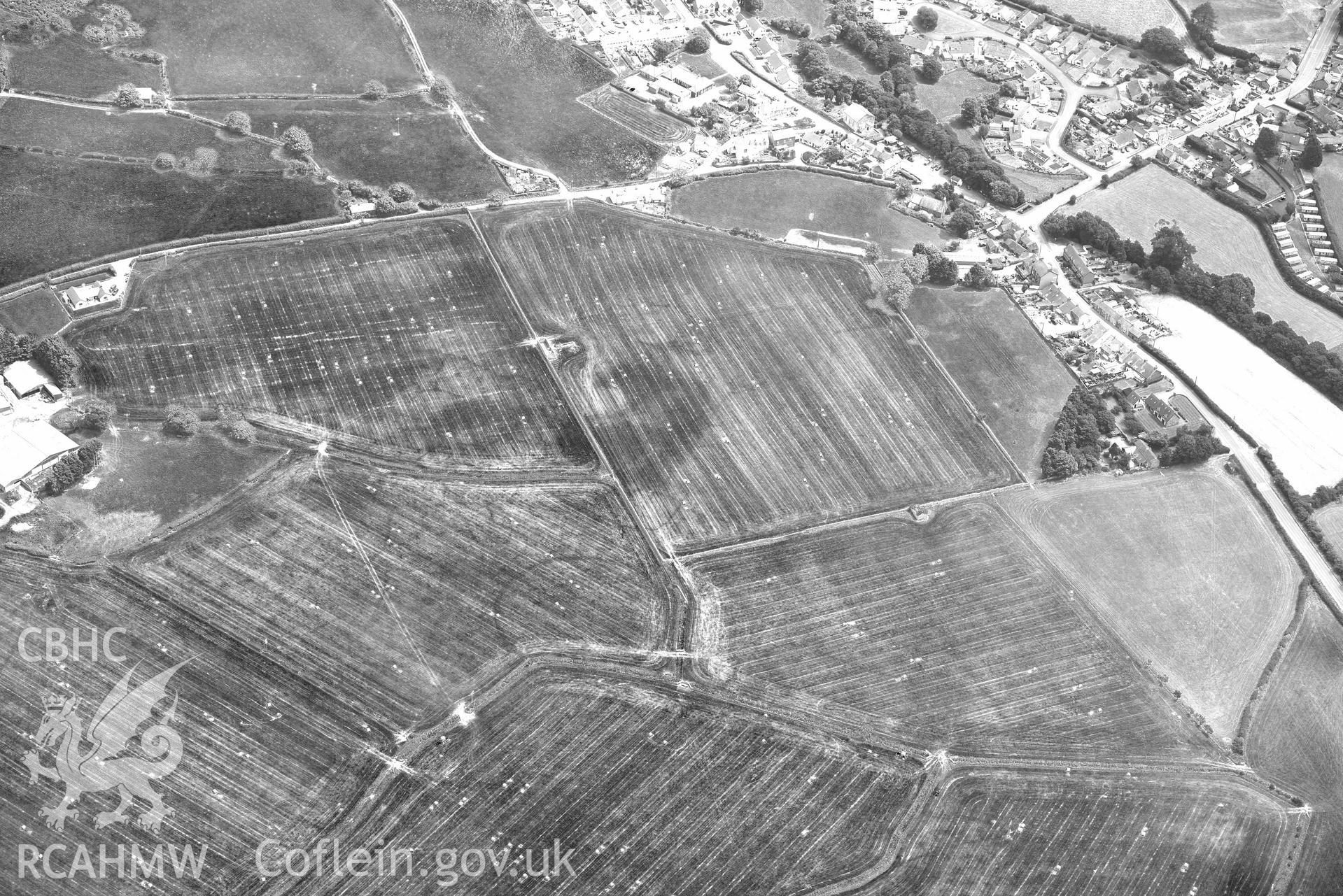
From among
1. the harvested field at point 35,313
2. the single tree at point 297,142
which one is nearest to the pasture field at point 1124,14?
the single tree at point 297,142

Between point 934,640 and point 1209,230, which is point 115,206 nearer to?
point 934,640

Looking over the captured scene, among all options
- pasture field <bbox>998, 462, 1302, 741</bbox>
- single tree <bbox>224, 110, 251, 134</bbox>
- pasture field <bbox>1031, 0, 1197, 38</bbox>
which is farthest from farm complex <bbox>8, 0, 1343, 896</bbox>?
pasture field <bbox>1031, 0, 1197, 38</bbox>

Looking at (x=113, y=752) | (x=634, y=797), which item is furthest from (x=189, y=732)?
(x=634, y=797)

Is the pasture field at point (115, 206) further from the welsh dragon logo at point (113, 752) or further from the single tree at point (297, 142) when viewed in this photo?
the welsh dragon logo at point (113, 752)

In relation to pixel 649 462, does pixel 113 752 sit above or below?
below

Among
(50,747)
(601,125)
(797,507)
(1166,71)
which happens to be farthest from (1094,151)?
(50,747)

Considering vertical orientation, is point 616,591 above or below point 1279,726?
below

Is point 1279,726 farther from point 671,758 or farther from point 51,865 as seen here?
point 51,865
